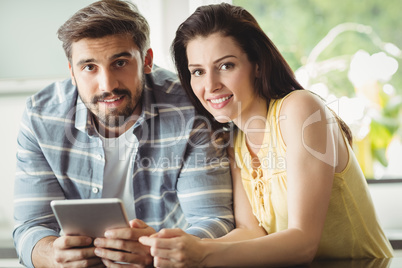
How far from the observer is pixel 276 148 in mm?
1592

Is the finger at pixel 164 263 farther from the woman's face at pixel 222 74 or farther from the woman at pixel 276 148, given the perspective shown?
the woman's face at pixel 222 74

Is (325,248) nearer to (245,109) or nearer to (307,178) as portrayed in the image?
(307,178)

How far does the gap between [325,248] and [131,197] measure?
0.76 meters

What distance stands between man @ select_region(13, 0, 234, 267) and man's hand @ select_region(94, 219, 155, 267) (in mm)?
360

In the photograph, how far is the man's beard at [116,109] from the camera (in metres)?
1.79

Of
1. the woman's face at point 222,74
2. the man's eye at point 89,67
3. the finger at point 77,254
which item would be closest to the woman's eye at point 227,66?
the woman's face at point 222,74

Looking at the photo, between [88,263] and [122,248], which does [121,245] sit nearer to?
[122,248]

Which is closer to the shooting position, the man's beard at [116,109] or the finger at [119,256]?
the finger at [119,256]

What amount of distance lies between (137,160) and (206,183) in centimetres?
28

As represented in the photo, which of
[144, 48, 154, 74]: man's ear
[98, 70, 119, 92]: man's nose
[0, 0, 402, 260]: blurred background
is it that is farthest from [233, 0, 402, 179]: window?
[98, 70, 119, 92]: man's nose

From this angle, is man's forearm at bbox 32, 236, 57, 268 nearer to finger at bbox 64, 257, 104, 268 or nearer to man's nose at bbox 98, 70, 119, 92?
finger at bbox 64, 257, 104, 268

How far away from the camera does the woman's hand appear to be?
48.9 inches

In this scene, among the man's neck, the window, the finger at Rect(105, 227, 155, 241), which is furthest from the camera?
the window

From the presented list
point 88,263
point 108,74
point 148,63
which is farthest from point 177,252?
point 148,63
